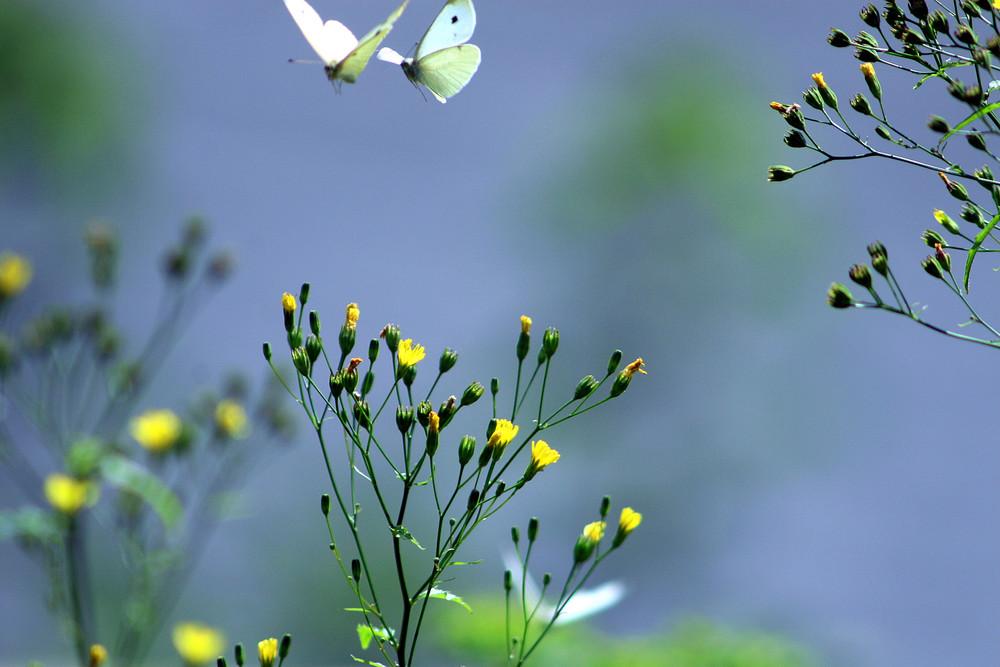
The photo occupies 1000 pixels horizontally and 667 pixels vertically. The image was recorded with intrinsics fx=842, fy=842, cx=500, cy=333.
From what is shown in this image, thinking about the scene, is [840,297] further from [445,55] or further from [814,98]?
[445,55]

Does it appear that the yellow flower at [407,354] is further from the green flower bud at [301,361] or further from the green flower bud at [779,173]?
the green flower bud at [779,173]

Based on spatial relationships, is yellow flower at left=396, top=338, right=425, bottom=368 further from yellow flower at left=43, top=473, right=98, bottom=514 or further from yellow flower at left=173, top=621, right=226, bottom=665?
yellow flower at left=43, top=473, right=98, bottom=514

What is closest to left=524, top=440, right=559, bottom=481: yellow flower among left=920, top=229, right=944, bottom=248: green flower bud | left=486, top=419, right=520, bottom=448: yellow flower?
left=486, top=419, right=520, bottom=448: yellow flower

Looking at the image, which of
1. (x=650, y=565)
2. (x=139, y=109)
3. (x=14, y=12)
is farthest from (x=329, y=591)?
(x=14, y=12)

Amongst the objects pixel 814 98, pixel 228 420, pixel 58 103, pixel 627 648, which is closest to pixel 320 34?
pixel 814 98

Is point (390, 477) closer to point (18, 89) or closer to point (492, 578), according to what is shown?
point (492, 578)

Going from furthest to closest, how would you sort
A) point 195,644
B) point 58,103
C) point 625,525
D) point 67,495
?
point 58,103
point 67,495
point 195,644
point 625,525

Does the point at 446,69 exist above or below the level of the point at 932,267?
above
